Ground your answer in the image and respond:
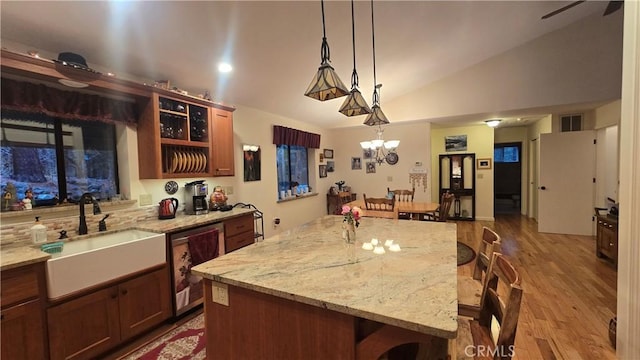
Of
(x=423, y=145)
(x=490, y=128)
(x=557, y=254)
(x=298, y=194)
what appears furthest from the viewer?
(x=490, y=128)

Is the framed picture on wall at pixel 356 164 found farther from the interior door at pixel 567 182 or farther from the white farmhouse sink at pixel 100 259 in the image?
the white farmhouse sink at pixel 100 259

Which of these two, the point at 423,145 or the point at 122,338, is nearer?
the point at 122,338

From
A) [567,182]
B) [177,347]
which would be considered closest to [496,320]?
[177,347]

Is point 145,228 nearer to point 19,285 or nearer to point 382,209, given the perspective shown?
point 19,285

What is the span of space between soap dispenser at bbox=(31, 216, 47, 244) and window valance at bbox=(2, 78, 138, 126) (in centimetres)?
87

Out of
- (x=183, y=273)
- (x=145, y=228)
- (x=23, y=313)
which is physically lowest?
(x=183, y=273)

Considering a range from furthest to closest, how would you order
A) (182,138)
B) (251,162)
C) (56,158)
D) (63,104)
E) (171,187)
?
(251,162), (171,187), (182,138), (56,158), (63,104)

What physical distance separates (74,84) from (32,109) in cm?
34

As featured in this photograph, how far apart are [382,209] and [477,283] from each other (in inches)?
88.5

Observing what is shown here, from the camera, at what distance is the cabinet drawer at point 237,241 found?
3.03m

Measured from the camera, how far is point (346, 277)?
1.30 m

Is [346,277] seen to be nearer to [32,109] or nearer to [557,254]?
[32,109]

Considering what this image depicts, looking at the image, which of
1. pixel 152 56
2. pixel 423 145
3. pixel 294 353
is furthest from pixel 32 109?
pixel 423 145

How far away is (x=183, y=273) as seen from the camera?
2.54m
